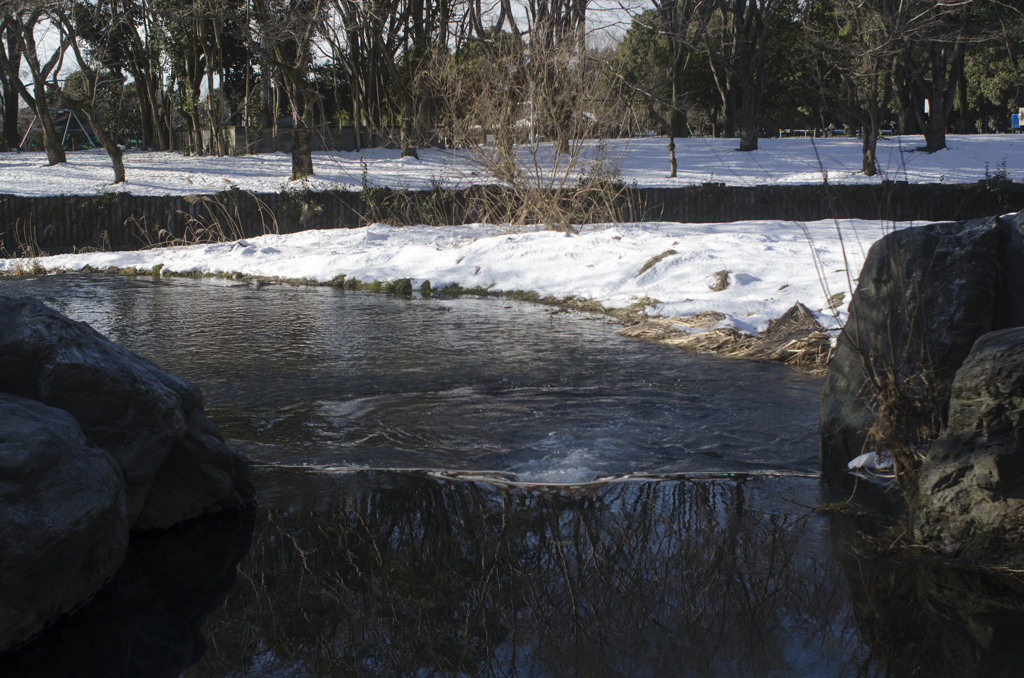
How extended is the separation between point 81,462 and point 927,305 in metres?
3.82

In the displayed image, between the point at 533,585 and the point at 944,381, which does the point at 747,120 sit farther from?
the point at 533,585

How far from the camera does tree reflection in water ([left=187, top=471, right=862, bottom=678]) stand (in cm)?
258

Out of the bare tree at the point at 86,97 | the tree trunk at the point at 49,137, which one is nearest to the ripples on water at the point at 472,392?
the bare tree at the point at 86,97

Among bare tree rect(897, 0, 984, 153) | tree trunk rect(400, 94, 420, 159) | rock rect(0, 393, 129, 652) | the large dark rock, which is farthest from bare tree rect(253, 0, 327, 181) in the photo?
rock rect(0, 393, 129, 652)

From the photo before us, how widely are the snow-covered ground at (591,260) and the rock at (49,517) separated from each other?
591 centimetres

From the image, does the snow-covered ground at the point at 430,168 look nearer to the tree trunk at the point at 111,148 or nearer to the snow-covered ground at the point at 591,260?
the tree trunk at the point at 111,148

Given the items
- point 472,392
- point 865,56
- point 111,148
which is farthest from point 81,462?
point 865,56

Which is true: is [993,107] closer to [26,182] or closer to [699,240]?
[699,240]

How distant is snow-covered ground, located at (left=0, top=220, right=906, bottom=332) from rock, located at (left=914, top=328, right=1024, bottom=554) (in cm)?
379

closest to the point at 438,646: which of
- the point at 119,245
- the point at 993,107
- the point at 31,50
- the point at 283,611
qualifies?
the point at 283,611

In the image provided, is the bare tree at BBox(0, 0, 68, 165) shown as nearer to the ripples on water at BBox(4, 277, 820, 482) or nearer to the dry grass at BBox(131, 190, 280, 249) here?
the dry grass at BBox(131, 190, 280, 249)

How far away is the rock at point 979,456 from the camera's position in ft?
9.94

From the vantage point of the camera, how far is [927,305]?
4.00 metres

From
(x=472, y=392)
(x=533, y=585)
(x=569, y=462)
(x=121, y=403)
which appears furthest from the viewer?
(x=472, y=392)
